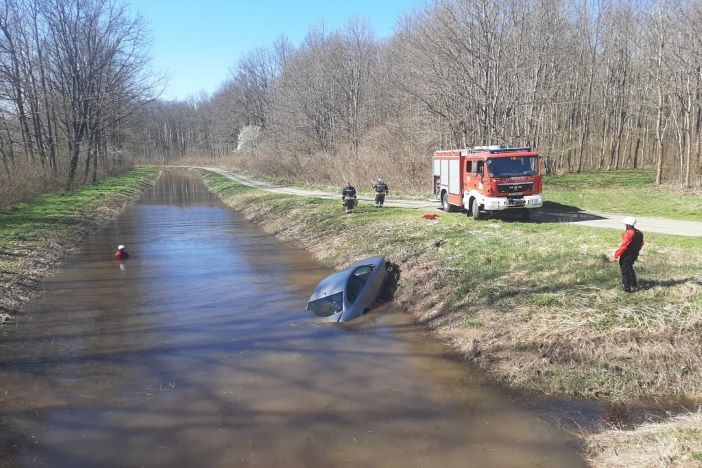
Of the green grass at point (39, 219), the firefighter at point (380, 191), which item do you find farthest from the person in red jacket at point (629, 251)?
the green grass at point (39, 219)

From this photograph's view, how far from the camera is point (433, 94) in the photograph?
1261 inches

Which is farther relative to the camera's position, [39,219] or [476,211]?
[39,219]

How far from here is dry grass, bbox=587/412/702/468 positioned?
17.4 ft

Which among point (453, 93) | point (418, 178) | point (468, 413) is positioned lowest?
point (468, 413)

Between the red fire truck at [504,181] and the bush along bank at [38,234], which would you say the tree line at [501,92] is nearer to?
the red fire truck at [504,181]

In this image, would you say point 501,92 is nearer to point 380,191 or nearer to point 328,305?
point 380,191

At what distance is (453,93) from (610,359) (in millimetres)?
25978

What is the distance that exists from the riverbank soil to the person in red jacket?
0.25 meters

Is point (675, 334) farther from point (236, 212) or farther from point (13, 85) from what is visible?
point (13, 85)

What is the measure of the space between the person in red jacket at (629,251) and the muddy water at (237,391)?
3491 mm

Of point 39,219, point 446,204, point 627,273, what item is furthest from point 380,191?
point 39,219

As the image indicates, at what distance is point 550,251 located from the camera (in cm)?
1232

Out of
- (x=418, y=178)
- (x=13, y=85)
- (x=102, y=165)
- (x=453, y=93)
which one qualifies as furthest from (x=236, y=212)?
(x=102, y=165)

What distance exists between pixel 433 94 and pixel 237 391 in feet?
91.1
